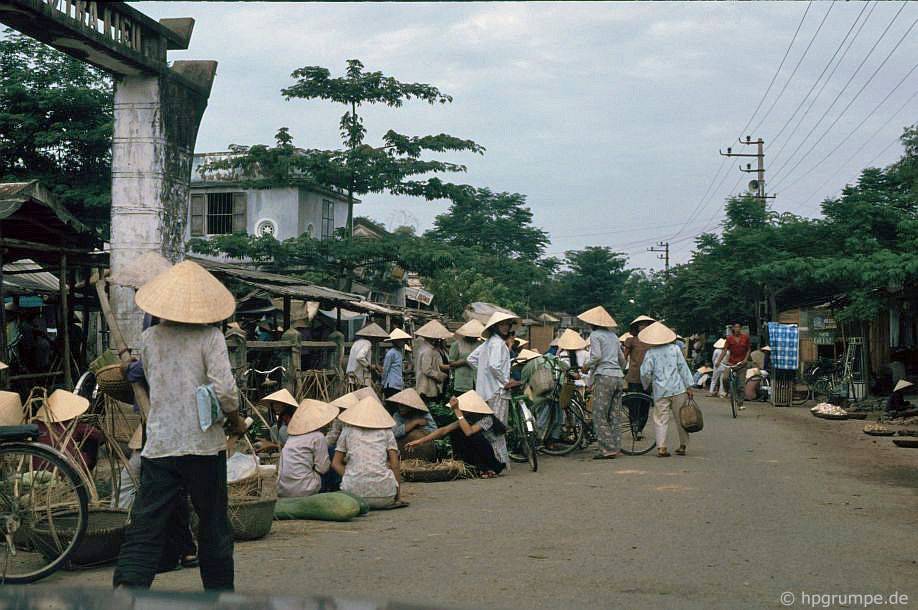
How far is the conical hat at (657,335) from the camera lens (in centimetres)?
1355

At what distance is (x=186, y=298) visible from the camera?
5320 millimetres

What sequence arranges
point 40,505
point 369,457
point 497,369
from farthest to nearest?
point 497,369, point 369,457, point 40,505

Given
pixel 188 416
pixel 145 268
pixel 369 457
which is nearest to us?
pixel 188 416

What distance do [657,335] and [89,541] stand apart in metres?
9.17

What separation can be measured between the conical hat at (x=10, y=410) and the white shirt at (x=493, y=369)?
638cm

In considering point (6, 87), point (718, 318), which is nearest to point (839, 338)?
point (718, 318)

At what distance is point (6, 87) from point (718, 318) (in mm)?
29698

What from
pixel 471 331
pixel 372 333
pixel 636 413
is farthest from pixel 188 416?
pixel 372 333

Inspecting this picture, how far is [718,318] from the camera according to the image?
42.8 m

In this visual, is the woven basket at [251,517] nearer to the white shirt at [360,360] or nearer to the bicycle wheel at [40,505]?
the bicycle wheel at [40,505]

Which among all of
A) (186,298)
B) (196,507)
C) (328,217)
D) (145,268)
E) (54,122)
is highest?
(54,122)

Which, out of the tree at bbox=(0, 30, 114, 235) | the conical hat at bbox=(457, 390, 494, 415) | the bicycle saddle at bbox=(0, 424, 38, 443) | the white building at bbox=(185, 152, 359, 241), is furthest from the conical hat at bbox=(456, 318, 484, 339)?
the white building at bbox=(185, 152, 359, 241)

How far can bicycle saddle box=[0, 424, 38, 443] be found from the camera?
19.4 feet

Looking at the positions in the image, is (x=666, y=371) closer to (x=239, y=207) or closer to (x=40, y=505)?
(x=40, y=505)
